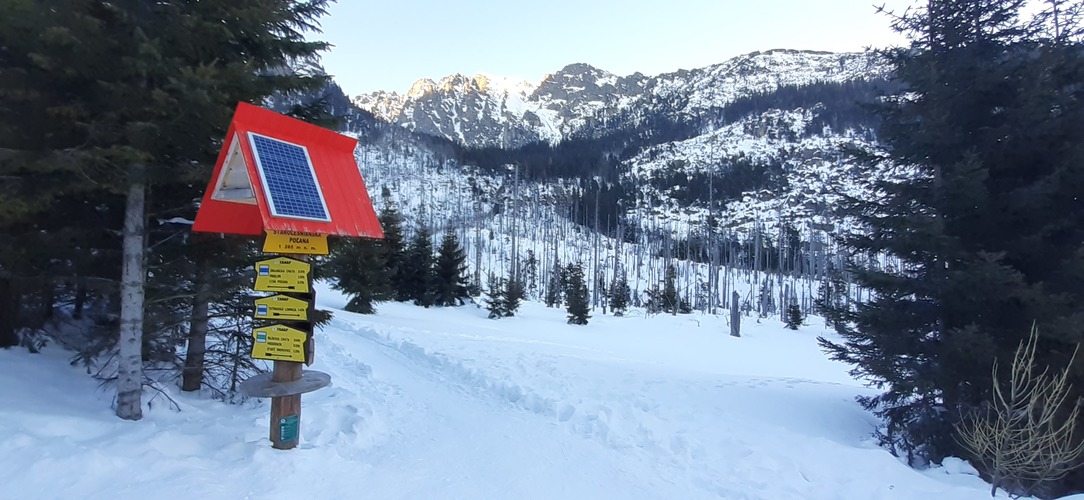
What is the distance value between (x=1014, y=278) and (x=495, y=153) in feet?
489

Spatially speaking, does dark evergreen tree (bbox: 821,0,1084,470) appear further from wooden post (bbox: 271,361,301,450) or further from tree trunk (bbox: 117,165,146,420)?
tree trunk (bbox: 117,165,146,420)

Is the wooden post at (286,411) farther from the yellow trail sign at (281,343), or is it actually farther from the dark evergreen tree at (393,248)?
the dark evergreen tree at (393,248)

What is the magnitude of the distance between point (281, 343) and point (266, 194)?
4.89 ft

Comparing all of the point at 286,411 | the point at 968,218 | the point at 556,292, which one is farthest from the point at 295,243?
the point at 556,292

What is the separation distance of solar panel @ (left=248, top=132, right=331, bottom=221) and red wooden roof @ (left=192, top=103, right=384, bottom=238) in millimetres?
49

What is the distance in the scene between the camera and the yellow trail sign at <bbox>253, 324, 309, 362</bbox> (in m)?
4.92

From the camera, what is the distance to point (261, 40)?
5887 mm

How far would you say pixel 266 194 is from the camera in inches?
175

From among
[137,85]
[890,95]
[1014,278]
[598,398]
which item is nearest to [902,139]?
[890,95]

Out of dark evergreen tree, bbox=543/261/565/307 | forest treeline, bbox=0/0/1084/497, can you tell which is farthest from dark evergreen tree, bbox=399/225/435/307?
forest treeline, bbox=0/0/1084/497

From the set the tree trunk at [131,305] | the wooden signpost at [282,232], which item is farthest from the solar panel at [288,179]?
the tree trunk at [131,305]

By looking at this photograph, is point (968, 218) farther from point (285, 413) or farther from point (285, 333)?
point (285, 413)

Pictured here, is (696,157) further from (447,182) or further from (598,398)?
(598,398)

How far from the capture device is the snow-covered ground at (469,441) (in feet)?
13.9
